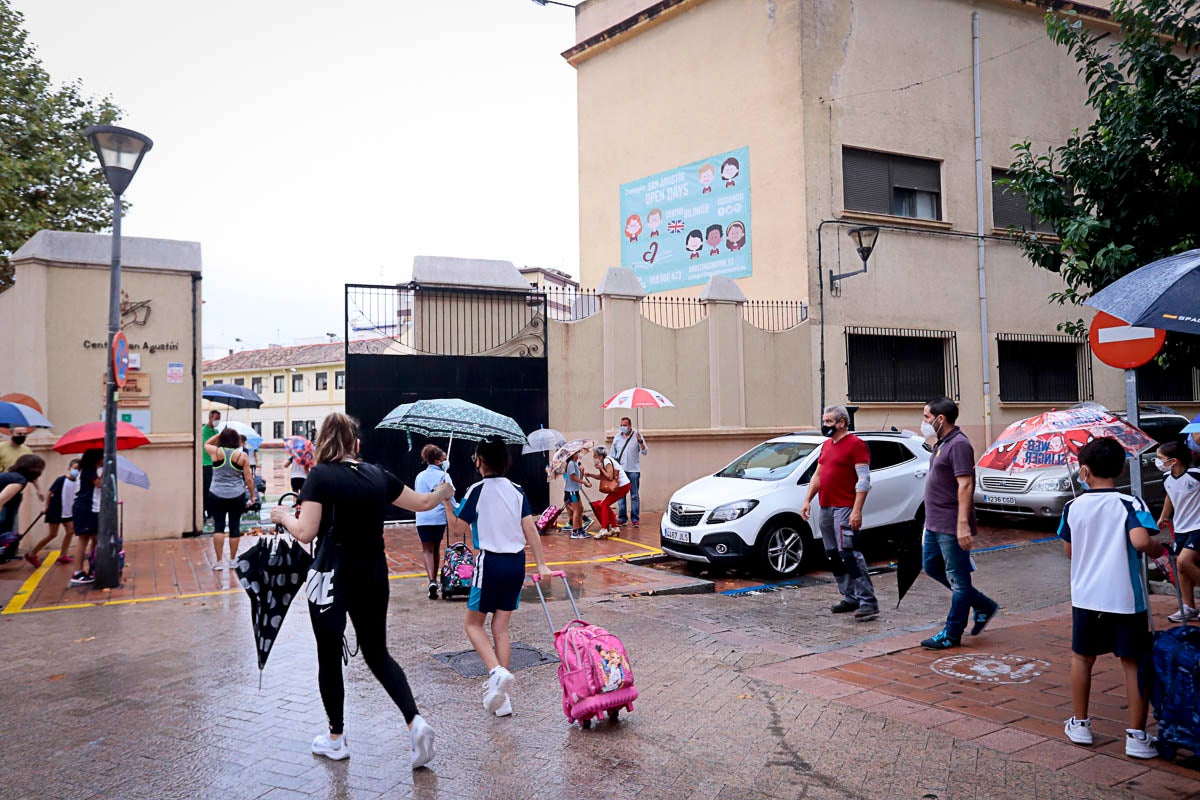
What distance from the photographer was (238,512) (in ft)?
34.6

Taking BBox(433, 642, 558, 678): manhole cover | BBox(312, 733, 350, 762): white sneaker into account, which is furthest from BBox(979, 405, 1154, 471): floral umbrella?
BBox(312, 733, 350, 762): white sneaker

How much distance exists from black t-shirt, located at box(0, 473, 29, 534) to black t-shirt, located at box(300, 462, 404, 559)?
26.4 feet

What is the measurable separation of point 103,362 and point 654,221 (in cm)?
1188

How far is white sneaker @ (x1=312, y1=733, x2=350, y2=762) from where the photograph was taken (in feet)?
15.6

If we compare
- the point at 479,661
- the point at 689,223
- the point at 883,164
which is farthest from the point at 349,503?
the point at 883,164

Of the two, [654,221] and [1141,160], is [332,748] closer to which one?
[1141,160]

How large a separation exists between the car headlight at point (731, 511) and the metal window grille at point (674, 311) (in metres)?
6.91

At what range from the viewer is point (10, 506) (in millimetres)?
11055

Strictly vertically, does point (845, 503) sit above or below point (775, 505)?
above

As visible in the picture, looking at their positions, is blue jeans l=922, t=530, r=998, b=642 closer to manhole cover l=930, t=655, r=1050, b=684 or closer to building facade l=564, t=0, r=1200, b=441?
manhole cover l=930, t=655, r=1050, b=684

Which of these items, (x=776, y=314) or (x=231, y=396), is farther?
(x=231, y=396)

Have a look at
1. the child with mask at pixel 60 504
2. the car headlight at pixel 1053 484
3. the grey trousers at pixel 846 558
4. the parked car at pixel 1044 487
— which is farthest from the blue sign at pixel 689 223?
the child with mask at pixel 60 504

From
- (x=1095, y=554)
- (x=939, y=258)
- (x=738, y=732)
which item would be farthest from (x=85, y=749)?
(x=939, y=258)

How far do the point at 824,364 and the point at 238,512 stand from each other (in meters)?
11.4
